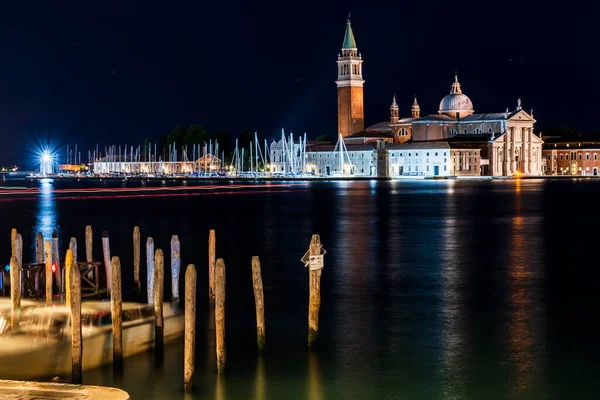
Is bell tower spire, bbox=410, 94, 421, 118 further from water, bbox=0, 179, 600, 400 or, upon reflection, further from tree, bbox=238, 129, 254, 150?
water, bbox=0, 179, 600, 400

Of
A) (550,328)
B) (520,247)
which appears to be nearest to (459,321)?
(550,328)

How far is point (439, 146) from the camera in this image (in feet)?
424

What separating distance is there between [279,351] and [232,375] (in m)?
1.45

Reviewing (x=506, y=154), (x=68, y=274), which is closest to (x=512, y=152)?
(x=506, y=154)

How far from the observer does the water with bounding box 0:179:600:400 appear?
45.2 ft

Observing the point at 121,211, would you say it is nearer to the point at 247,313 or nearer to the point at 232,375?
the point at 247,313

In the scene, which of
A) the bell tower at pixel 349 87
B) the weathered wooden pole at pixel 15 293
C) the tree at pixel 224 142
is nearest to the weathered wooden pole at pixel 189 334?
the weathered wooden pole at pixel 15 293

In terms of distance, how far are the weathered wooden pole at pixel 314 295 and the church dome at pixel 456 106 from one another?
130m

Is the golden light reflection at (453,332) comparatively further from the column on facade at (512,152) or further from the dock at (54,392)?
the column on facade at (512,152)

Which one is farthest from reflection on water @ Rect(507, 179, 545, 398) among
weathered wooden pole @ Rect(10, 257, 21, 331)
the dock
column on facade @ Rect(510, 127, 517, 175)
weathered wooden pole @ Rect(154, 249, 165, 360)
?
column on facade @ Rect(510, 127, 517, 175)

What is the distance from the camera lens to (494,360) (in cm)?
1486

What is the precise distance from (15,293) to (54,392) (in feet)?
21.3

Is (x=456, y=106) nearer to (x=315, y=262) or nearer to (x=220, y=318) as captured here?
(x=315, y=262)

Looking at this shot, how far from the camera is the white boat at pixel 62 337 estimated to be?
14602 mm
